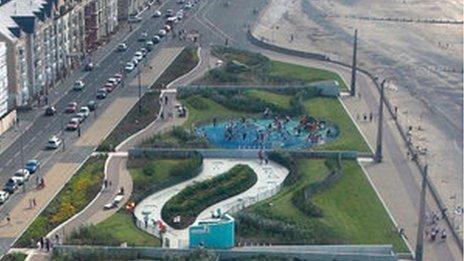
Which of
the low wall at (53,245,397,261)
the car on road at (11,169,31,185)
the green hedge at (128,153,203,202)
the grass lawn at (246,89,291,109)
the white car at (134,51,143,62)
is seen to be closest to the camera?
the low wall at (53,245,397,261)

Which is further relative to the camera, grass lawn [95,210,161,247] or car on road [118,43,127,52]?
car on road [118,43,127,52]

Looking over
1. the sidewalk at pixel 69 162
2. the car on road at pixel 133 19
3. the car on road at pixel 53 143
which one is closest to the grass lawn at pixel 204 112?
the sidewalk at pixel 69 162

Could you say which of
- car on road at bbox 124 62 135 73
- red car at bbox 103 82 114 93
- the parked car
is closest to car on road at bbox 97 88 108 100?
red car at bbox 103 82 114 93

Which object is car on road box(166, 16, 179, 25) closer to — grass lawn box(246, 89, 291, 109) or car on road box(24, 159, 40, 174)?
grass lawn box(246, 89, 291, 109)

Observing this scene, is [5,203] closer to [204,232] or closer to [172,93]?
[204,232]

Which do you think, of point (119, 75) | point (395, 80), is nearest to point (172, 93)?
point (119, 75)

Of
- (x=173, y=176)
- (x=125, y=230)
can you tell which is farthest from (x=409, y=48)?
(x=125, y=230)

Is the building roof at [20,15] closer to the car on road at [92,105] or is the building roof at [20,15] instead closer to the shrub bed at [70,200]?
the car on road at [92,105]

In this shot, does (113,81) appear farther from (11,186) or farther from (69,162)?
(11,186)
